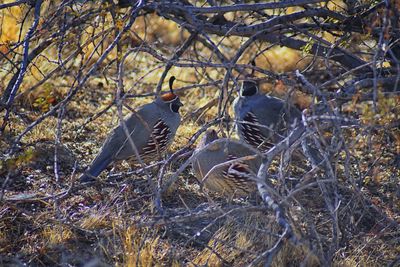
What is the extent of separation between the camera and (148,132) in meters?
6.06

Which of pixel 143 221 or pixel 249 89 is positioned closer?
pixel 143 221

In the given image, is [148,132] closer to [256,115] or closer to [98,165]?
[98,165]

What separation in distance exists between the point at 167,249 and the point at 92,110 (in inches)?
110

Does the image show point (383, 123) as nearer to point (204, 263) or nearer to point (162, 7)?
point (204, 263)

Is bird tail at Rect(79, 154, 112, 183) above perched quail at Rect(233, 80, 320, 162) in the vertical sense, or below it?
above

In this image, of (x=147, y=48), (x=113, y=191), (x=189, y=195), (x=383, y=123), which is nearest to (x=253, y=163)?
(x=189, y=195)

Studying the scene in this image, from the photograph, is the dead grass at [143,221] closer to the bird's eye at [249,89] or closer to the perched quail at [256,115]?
the perched quail at [256,115]

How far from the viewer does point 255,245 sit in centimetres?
427

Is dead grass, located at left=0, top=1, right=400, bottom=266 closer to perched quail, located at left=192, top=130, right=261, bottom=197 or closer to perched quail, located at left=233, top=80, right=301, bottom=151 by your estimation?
perched quail, located at left=192, top=130, right=261, bottom=197

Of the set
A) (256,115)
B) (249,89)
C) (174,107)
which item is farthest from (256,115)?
(174,107)

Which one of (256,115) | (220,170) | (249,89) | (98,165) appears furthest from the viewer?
(249,89)

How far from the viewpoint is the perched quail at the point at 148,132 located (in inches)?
223

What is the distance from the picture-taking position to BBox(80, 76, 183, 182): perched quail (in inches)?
223

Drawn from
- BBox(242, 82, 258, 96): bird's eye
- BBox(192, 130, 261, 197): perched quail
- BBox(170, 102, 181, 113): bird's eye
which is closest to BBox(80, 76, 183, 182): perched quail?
BBox(170, 102, 181, 113): bird's eye
